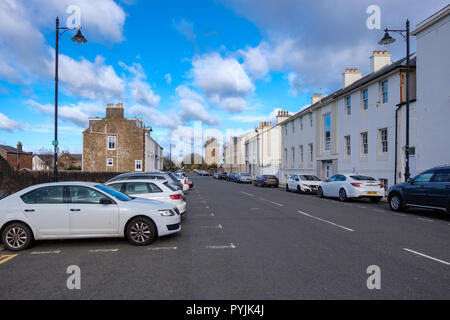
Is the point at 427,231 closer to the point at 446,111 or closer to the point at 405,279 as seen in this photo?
the point at 405,279

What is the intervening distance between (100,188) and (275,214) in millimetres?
6682

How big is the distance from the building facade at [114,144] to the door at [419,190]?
1471 inches

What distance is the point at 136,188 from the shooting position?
31.1ft

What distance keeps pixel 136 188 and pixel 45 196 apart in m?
2.99

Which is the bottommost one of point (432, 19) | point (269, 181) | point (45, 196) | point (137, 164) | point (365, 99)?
point (269, 181)

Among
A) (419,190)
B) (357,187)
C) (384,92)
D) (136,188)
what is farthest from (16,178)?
(384,92)

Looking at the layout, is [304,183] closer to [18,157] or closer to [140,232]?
[140,232]

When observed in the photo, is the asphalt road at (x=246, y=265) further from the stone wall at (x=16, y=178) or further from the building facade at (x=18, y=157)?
the building facade at (x=18, y=157)

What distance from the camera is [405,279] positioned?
463 centimetres

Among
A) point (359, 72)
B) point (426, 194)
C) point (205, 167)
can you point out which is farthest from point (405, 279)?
point (205, 167)

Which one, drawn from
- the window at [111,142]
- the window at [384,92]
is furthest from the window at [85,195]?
the window at [111,142]

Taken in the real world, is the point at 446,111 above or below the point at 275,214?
above

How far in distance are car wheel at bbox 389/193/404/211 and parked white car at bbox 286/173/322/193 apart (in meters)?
8.45

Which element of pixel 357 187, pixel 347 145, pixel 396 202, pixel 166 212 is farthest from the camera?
pixel 347 145
